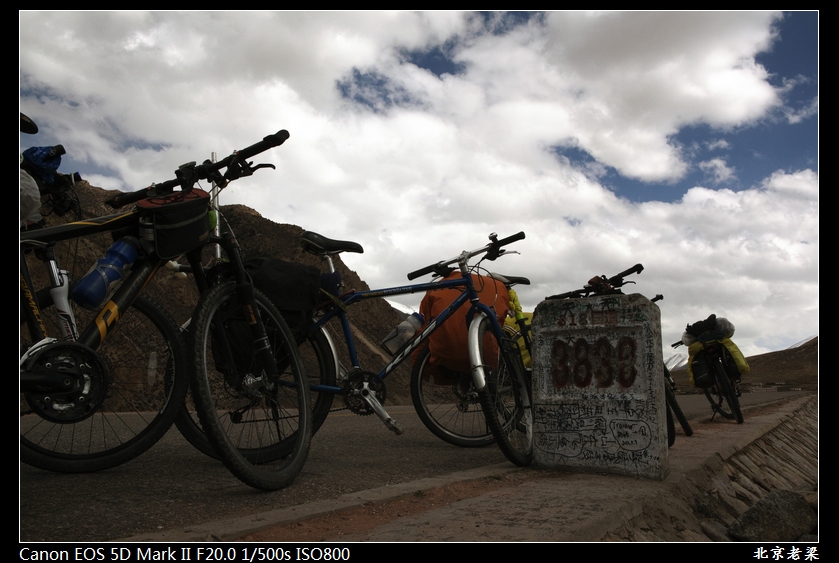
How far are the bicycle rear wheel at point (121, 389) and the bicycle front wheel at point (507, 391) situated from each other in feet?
5.70

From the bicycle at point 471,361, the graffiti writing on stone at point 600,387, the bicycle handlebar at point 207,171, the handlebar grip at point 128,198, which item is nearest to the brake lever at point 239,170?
the bicycle handlebar at point 207,171

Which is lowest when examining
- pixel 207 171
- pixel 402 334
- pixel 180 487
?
pixel 180 487

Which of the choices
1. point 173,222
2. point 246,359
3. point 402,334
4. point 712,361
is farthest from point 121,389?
point 712,361

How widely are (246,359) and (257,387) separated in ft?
0.55

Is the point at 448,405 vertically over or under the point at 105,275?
under

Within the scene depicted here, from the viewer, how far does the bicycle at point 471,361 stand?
401 cm

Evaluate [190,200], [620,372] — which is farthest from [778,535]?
[190,200]

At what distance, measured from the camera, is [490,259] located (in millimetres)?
4820

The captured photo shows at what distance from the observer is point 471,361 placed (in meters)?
4.07

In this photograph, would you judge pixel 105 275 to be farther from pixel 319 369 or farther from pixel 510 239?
pixel 510 239

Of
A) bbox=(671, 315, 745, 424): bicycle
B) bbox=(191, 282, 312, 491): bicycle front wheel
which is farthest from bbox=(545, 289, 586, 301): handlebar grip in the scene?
bbox=(671, 315, 745, 424): bicycle

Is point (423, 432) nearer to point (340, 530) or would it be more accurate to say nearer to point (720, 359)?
point (340, 530)

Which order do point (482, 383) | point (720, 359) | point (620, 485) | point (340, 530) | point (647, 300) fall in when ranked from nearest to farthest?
point (340, 530)
point (620, 485)
point (647, 300)
point (482, 383)
point (720, 359)
